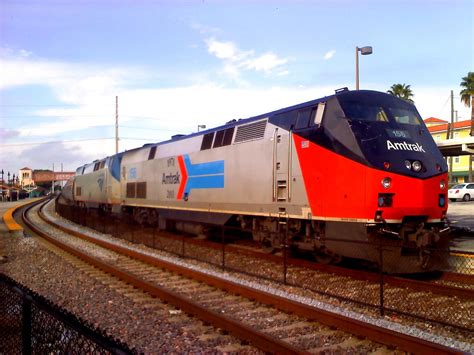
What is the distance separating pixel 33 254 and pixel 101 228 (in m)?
6.95

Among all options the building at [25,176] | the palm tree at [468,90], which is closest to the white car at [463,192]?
the palm tree at [468,90]

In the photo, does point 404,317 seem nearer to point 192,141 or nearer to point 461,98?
point 192,141

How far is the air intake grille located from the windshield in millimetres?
2692

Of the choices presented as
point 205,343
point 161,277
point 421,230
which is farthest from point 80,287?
point 421,230

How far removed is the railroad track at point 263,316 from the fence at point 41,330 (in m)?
2.42

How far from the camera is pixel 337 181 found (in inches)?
348

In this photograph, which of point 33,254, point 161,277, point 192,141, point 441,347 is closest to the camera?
point 441,347

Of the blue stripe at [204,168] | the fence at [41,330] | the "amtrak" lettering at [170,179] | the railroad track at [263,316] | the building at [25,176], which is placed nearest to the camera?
the fence at [41,330]

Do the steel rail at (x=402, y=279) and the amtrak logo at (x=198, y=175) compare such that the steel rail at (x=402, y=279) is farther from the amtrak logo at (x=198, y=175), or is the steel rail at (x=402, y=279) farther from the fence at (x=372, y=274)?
the amtrak logo at (x=198, y=175)

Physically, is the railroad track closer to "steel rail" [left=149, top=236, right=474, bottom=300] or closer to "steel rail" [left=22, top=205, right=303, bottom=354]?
"steel rail" [left=22, top=205, right=303, bottom=354]

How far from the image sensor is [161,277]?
384 inches

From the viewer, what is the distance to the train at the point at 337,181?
27.3 ft

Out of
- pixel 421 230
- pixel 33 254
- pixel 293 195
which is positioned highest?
pixel 293 195

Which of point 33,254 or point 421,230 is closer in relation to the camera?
point 421,230
